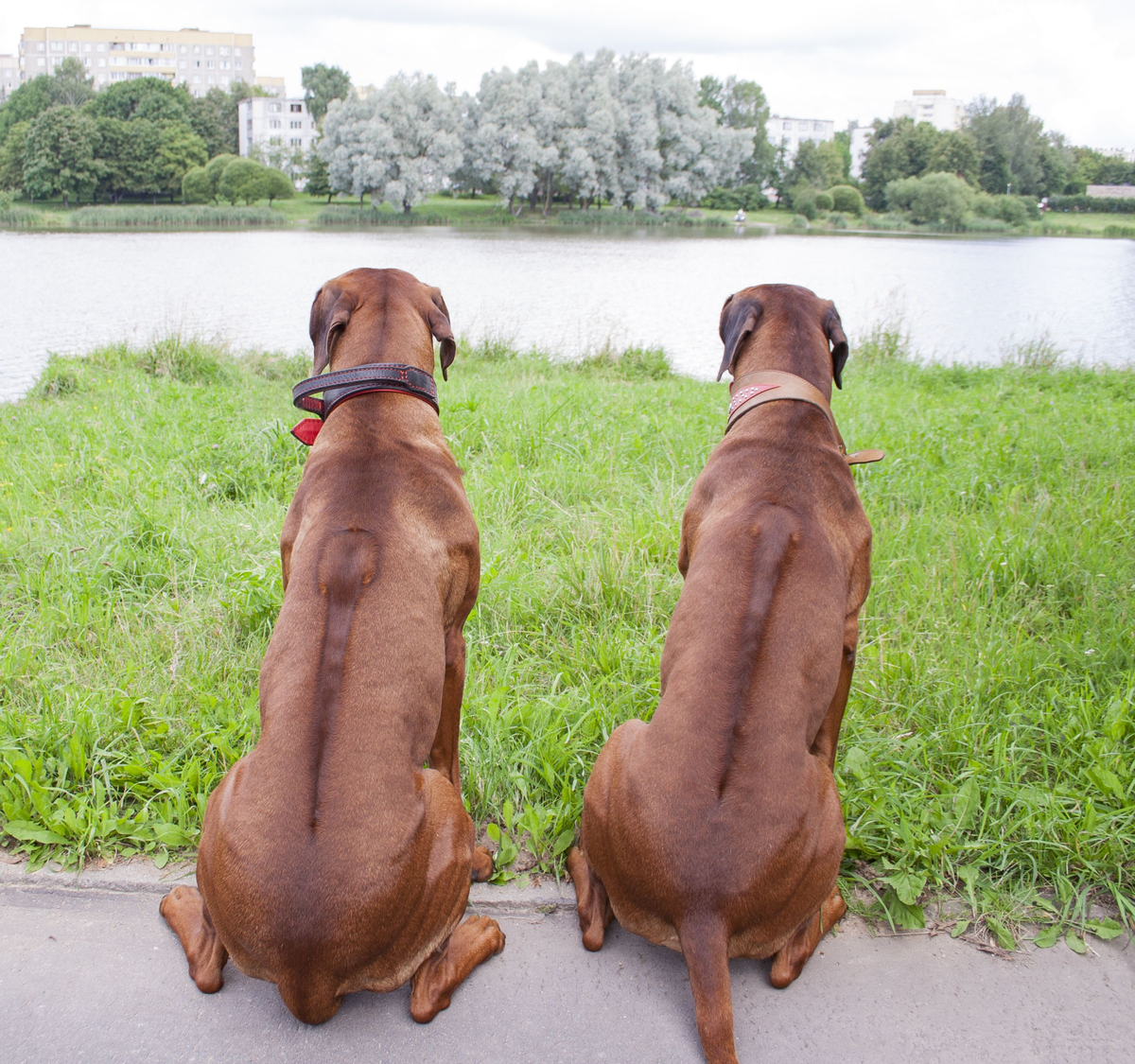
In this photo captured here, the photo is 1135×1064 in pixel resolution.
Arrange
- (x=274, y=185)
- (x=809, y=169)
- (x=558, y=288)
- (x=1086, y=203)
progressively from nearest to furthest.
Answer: (x=558, y=288) < (x=1086, y=203) < (x=274, y=185) < (x=809, y=169)

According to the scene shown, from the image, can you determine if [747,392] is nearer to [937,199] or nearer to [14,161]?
[937,199]

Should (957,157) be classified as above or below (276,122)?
below

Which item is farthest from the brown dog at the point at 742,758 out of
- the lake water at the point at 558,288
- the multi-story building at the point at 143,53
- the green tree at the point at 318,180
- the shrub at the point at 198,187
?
the multi-story building at the point at 143,53

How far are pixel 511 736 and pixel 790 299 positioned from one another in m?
1.98

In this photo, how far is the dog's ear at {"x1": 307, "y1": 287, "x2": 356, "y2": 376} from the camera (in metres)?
3.05

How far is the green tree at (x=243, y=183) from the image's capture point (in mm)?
46000

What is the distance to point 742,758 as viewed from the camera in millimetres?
2090

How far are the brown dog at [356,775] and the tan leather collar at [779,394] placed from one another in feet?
3.53

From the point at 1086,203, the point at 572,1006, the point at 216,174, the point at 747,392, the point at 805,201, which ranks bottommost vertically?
the point at 572,1006

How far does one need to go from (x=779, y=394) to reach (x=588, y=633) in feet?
4.60

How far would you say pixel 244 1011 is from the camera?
2.16 m

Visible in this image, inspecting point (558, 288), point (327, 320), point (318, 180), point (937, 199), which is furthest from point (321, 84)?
point (327, 320)

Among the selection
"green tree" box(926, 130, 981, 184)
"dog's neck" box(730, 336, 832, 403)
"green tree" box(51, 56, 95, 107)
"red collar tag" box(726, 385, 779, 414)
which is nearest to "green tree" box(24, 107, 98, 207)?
"green tree" box(51, 56, 95, 107)

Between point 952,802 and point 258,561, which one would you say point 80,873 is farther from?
point 952,802
